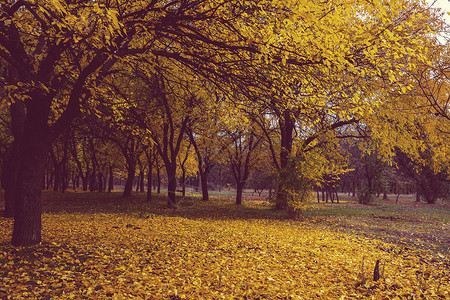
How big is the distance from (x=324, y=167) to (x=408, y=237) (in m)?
→ 4.89

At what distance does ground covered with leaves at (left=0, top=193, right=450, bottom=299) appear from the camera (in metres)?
5.00

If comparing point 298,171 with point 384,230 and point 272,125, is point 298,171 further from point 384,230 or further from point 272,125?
point 272,125

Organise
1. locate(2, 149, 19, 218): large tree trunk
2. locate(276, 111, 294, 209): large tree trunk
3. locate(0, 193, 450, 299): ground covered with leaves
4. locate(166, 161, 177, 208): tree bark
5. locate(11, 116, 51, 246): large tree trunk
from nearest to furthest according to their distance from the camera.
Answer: locate(0, 193, 450, 299): ground covered with leaves, locate(11, 116, 51, 246): large tree trunk, locate(2, 149, 19, 218): large tree trunk, locate(276, 111, 294, 209): large tree trunk, locate(166, 161, 177, 208): tree bark

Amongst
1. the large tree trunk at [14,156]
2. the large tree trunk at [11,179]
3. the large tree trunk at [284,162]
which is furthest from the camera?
the large tree trunk at [284,162]

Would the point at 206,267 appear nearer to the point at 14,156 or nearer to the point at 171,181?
the point at 14,156

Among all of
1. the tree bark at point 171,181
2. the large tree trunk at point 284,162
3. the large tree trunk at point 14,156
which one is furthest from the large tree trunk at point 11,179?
the large tree trunk at point 284,162

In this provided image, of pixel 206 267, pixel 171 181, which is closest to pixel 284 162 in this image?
pixel 171 181

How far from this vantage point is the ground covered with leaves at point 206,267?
5004 mm

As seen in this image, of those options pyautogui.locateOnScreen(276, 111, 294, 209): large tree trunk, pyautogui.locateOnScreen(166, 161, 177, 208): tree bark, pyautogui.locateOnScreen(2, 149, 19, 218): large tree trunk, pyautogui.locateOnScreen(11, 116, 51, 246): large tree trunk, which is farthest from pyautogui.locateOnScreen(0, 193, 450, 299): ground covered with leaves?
pyautogui.locateOnScreen(166, 161, 177, 208): tree bark

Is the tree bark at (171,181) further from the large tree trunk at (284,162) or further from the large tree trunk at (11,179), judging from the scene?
the large tree trunk at (11,179)

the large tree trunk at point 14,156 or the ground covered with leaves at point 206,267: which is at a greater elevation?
the large tree trunk at point 14,156

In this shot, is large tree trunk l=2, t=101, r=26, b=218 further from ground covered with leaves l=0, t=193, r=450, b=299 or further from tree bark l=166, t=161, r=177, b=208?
tree bark l=166, t=161, r=177, b=208

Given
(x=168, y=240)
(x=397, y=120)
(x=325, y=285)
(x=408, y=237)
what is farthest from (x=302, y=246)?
(x=397, y=120)

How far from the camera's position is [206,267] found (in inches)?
253
